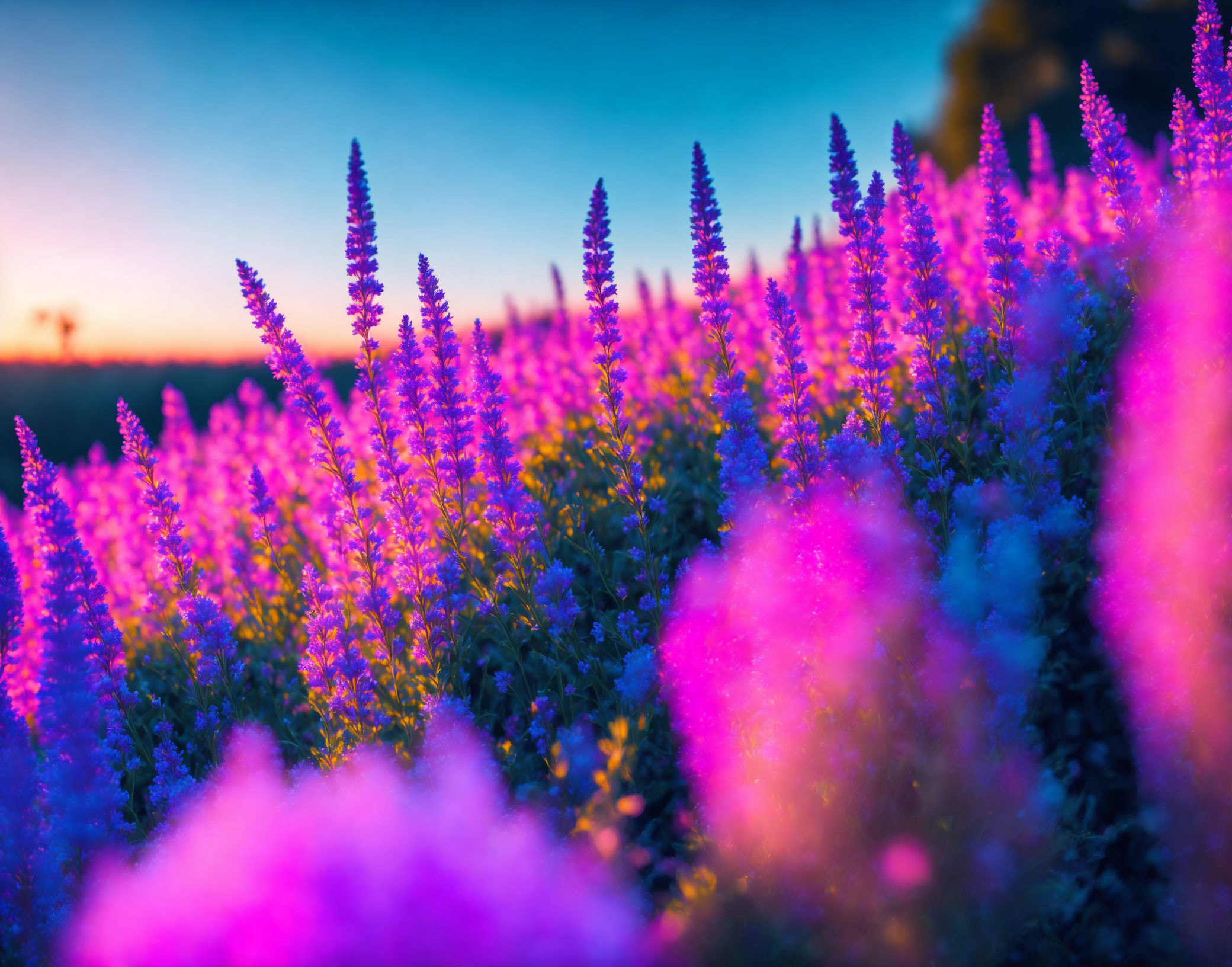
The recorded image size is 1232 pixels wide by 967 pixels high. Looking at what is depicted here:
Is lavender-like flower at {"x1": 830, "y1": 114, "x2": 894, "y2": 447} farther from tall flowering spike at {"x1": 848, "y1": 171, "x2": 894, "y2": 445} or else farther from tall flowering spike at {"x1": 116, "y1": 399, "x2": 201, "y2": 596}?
tall flowering spike at {"x1": 116, "y1": 399, "x2": 201, "y2": 596}

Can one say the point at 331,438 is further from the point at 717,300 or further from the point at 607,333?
the point at 717,300

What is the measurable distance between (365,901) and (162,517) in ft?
12.5

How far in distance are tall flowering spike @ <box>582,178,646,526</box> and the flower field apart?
0.02 meters

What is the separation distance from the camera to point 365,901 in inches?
63.7

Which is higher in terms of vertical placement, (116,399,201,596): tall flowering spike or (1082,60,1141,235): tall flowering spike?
(1082,60,1141,235): tall flowering spike

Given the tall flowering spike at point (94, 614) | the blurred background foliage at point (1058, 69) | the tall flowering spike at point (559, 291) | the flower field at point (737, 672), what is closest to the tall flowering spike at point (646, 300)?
the tall flowering spike at point (559, 291)

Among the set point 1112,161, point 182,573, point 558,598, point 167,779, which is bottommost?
point 167,779

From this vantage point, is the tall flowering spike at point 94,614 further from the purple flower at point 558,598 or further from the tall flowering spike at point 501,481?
the purple flower at point 558,598

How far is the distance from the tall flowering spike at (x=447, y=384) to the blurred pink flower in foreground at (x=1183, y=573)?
3.52 metres

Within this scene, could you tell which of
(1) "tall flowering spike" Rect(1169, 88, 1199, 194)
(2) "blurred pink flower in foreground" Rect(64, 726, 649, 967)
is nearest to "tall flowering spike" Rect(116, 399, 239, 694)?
(2) "blurred pink flower in foreground" Rect(64, 726, 649, 967)

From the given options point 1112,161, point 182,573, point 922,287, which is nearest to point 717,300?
point 922,287

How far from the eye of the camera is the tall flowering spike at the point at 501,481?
414 cm

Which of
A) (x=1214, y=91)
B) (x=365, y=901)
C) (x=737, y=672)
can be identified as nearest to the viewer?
(x=365, y=901)

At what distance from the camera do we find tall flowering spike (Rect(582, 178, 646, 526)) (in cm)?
407
